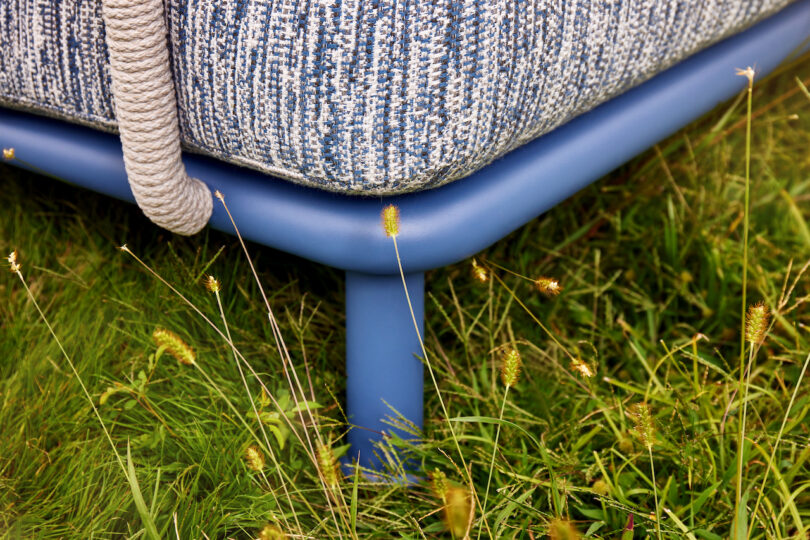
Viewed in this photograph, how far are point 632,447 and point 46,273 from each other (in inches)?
32.0

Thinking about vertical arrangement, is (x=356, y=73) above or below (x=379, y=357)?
above

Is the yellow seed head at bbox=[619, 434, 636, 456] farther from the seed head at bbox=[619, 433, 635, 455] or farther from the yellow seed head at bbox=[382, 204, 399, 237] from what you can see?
the yellow seed head at bbox=[382, 204, 399, 237]

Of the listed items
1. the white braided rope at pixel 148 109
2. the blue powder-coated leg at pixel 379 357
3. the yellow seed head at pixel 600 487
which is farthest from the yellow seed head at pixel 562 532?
the white braided rope at pixel 148 109

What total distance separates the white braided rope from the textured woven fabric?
0.08 ft

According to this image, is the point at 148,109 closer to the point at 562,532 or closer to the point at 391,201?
the point at 391,201

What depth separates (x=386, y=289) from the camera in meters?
0.73

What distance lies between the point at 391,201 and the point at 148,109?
0.23 m

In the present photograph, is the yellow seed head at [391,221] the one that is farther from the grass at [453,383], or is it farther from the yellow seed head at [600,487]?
the yellow seed head at [600,487]

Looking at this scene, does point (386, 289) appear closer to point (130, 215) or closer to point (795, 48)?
point (130, 215)

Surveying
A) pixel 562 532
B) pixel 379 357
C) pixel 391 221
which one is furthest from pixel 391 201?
pixel 562 532

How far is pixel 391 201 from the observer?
26.5 inches

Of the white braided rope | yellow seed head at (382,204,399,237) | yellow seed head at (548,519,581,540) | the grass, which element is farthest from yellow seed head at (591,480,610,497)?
the white braided rope

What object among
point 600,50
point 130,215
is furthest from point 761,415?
point 130,215

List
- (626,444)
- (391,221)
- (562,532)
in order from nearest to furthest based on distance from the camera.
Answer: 1. (562,532)
2. (391,221)
3. (626,444)
